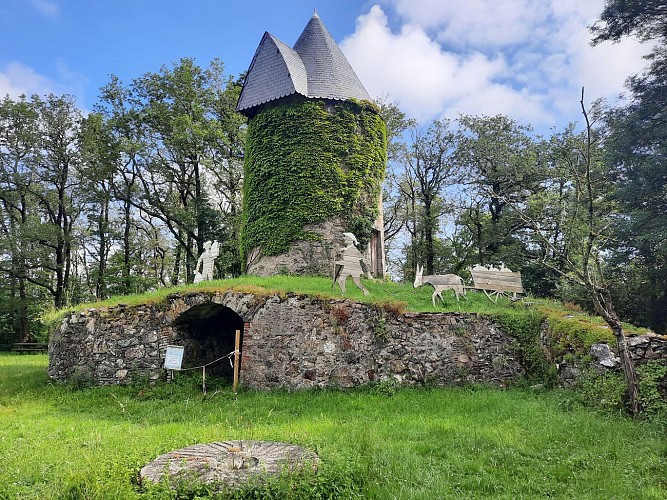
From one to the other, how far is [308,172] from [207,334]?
638 centimetres

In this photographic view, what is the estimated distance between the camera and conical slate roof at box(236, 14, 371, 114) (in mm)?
17125

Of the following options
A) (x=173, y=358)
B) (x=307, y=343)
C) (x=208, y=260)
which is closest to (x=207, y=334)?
(x=208, y=260)

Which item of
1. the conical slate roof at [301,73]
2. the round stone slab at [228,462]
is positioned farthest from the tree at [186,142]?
the round stone slab at [228,462]

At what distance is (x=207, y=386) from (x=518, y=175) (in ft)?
69.9

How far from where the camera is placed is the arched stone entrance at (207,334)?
1208 cm

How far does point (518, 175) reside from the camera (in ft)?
87.6

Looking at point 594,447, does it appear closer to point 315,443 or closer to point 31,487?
point 315,443

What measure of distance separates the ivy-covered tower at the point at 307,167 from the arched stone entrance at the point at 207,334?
2.87m

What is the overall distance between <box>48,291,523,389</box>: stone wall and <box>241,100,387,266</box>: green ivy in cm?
513

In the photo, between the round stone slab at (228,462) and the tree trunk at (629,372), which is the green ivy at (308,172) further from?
the round stone slab at (228,462)

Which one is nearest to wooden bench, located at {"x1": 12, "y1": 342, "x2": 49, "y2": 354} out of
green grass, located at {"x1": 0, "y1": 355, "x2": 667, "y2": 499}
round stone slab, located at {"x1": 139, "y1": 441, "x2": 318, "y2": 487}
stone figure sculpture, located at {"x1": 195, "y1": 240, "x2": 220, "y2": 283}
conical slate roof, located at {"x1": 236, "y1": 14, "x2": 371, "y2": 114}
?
stone figure sculpture, located at {"x1": 195, "y1": 240, "x2": 220, "y2": 283}

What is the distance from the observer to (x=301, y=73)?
17.6 m

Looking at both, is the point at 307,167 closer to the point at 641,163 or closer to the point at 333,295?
the point at 333,295

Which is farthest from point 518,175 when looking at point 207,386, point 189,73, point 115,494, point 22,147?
point 22,147
